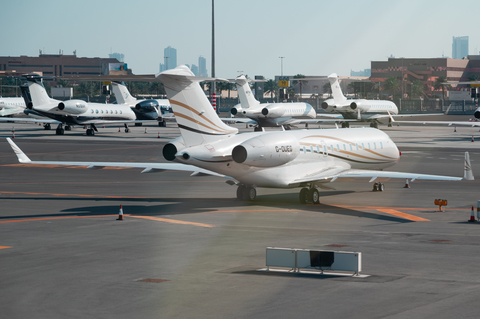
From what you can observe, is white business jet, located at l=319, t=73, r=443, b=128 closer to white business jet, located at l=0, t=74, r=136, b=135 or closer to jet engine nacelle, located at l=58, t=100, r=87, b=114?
white business jet, located at l=0, t=74, r=136, b=135

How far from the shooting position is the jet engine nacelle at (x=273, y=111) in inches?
3489

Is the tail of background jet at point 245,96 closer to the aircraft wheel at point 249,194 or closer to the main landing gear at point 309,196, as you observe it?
the aircraft wheel at point 249,194

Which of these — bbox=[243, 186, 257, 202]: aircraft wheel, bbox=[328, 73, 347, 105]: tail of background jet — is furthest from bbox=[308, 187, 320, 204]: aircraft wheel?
bbox=[328, 73, 347, 105]: tail of background jet

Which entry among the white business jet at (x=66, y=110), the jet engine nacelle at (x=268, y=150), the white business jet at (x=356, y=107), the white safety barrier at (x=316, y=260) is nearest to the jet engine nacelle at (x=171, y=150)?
the jet engine nacelle at (x=268, y=150)

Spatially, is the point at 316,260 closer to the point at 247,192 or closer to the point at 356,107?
the point at 247,192

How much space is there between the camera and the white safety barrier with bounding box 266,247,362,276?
643 inches

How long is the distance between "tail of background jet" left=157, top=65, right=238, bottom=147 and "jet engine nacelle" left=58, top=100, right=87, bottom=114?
58.2 metres

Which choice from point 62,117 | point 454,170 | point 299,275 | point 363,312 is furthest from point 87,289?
point 62,117

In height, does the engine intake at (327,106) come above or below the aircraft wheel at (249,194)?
above

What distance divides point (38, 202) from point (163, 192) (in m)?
6.77

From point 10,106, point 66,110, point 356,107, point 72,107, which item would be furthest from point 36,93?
point 10,106

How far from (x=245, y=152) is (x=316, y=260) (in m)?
10.1

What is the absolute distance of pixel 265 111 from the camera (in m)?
88.5

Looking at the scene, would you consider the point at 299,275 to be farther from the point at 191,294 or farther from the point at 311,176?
the point at 311,176
